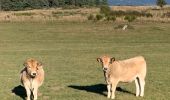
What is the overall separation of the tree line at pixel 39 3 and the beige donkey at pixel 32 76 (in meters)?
128

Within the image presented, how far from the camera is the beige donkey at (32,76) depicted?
14.8 meters

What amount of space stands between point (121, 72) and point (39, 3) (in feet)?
465

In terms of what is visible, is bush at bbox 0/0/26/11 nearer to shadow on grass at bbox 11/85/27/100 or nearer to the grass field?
the grass field

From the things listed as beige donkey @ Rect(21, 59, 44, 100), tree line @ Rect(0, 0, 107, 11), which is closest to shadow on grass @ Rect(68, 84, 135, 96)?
beige donkey @ Rect(21, 59, 44, 100)

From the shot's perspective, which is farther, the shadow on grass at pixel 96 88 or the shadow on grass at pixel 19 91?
A: the shadow on grass at pixel 96 88

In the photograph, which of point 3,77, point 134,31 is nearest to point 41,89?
point 3,77

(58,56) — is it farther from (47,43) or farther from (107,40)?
(107,40)

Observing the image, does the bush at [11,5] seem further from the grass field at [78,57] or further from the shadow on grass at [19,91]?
the shadow on grass at [19,91]

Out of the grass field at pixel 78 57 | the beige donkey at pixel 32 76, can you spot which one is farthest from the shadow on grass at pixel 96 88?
the beige donkey at pixel 32 76

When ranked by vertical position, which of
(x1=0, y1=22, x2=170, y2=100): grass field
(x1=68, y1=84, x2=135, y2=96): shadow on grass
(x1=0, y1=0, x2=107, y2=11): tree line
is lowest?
(x1=0, y1=0, x2=107, y2=11): tree line

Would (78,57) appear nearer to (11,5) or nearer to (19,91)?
(19,91)

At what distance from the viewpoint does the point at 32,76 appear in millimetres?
15305

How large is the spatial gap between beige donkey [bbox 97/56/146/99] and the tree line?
5006 inches

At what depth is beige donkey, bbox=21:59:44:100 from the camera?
14.8 meters
